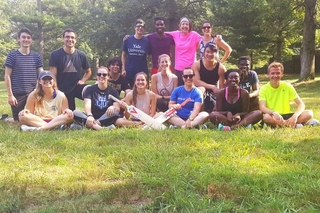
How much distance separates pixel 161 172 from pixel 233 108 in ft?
9.14

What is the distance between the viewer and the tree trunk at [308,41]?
52.1 ft

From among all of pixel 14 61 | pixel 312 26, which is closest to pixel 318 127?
pixel 14 61

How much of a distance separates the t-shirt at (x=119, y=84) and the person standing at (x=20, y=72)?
1.43 meters

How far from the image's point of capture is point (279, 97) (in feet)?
18.8

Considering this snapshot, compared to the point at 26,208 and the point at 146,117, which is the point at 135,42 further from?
the point at 26,208

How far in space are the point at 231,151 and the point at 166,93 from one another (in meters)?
2.71

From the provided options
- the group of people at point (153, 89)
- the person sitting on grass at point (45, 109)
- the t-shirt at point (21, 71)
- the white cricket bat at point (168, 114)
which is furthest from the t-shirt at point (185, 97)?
the t-shirt at point (21, 71)

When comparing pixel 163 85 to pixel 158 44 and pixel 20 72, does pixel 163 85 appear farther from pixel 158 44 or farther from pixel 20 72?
pixel 20 72

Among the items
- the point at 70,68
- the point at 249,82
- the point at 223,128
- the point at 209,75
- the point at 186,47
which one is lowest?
the point at 223,128

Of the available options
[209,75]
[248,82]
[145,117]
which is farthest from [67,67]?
[248,82]

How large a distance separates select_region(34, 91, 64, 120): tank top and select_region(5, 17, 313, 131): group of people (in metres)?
0.02

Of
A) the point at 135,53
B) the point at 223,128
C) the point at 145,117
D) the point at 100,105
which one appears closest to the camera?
the point at 223,128

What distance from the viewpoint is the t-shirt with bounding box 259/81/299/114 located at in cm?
570

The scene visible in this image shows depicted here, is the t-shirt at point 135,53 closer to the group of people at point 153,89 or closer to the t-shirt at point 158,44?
the group of people at point 153,89
